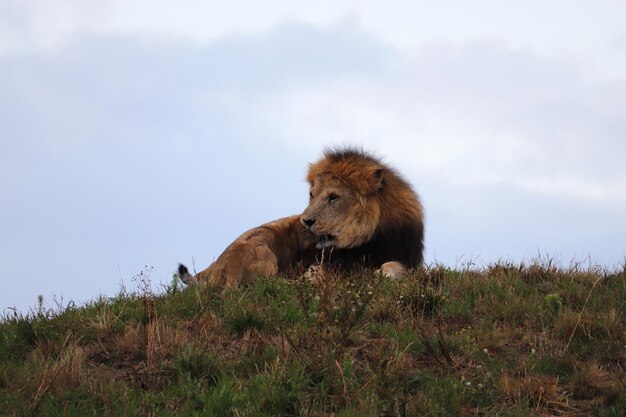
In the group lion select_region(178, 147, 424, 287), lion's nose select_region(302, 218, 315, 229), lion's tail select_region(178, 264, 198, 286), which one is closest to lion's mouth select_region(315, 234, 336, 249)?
lion select_region(178, 147, 424, 287)

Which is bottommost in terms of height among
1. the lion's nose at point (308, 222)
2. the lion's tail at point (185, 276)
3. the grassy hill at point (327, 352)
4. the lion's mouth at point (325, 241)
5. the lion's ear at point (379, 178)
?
the grassy hill at point (327, 352)

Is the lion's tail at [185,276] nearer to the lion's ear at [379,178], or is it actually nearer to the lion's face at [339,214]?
the lion's face at [339,214]

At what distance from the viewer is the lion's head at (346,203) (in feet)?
31.8

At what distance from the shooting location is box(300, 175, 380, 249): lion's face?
966 centimetres

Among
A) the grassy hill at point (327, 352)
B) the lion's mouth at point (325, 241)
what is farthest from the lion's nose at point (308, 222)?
the grassy hill at point (327, 352)

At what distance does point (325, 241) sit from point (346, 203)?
51 centimetres

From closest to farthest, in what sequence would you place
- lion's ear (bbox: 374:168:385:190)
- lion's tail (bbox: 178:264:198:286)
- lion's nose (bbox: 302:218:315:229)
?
lion's tail (bbox: 178:264:198:286), lion's nose (bbox: 302:218:315:229), lion's ear (bbox: 374:168:385:190)

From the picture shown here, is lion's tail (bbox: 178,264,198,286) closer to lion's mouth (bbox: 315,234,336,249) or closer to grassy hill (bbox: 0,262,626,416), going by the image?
grassy hill (bbox: 0,262,626,416)

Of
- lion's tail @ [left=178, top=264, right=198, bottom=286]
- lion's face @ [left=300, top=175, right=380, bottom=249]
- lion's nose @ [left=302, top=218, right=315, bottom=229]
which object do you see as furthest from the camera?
lion's face @ [left=300, top=175, right=380, bottom=249]

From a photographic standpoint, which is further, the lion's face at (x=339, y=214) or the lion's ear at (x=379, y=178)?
the lion's ear at (x=379, y=178)

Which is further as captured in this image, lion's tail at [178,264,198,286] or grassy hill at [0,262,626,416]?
lion's tail at [178,264,198,286]

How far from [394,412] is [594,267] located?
5.04 meters

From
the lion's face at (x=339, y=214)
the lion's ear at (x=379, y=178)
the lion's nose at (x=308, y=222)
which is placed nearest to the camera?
the lion's nose at (x=308, y=222)

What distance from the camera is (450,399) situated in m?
5.63
